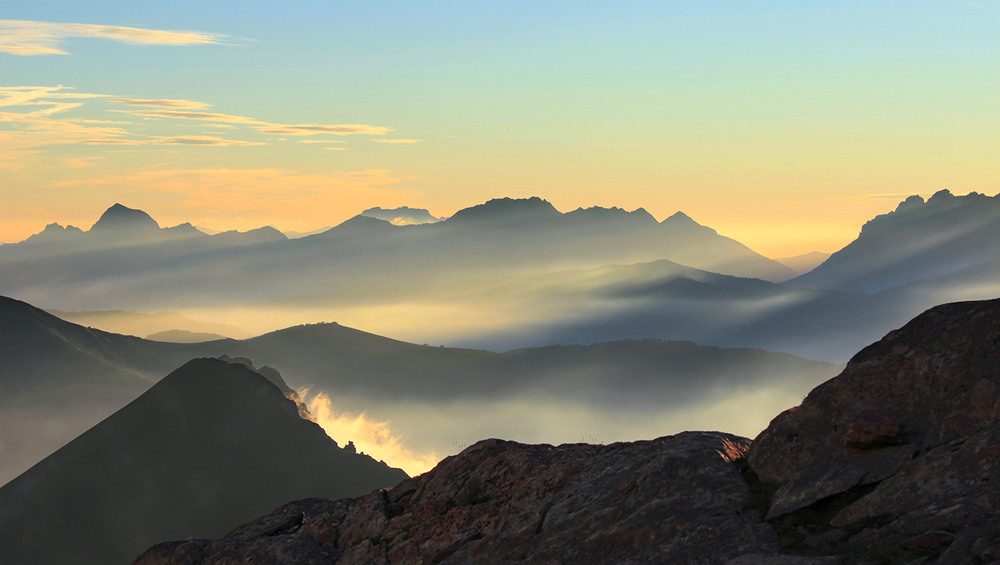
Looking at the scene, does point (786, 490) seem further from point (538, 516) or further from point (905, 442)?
point (538, 516)

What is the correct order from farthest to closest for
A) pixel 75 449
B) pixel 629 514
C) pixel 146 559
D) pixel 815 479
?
pixel 75 449 < pixel 146 559 < pixel 629 514 < pixel 815 479

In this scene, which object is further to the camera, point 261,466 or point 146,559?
point 261,466

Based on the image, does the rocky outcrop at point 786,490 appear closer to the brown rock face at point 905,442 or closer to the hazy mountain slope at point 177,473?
the brown rock face at point 905,442

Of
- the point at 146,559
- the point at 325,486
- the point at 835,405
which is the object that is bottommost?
the point at 325,486

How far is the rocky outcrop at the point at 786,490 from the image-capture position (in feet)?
78.1

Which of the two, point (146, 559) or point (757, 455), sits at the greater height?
point (757, 455)

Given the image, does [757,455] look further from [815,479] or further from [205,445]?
[205,445]

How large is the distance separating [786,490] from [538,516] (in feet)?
29.5

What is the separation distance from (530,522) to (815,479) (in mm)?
10024

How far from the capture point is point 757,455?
3028cm

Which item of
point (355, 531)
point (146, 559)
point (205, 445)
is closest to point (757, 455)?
point (355, 531)

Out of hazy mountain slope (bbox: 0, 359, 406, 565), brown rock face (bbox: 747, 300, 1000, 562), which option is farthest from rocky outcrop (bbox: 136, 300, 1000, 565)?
hazy mountain slope (bbox: 0, 359, 406, 565)

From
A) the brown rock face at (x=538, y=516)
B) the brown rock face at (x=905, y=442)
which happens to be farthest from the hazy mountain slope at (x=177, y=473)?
the brown rock face at (x=905, y=442)

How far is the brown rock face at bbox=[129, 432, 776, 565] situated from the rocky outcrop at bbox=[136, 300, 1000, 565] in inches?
2.6
